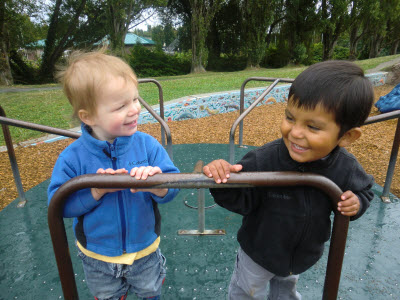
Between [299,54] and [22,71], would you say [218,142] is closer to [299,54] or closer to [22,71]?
[22,71]

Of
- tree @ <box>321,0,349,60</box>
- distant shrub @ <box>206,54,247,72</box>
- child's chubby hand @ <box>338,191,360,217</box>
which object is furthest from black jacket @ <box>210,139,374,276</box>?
distant shrub @ <box>206,54,247,72</box>

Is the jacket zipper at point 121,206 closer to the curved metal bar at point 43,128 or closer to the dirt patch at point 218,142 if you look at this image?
the curved metal bar at point 43,128

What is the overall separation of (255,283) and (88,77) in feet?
3.47

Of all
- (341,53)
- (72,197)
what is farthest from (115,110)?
(341,53)

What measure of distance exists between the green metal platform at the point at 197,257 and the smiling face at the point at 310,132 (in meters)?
1.09

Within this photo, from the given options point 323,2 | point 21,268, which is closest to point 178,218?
point 21,268

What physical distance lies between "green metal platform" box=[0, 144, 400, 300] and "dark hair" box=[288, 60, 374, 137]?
47.9 inches

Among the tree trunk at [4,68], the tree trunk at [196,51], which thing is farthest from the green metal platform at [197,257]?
the tree trunk at [196,51]

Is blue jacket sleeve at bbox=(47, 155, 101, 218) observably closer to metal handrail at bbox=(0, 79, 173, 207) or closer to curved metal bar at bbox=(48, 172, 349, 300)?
curved metal bar at bbox=(48, 172, 349, 300)

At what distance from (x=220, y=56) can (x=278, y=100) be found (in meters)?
14.5

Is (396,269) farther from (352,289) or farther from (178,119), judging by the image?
(178,119)

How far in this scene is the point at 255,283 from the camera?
1224mm

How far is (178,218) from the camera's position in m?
2.37

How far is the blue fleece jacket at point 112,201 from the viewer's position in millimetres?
1074
